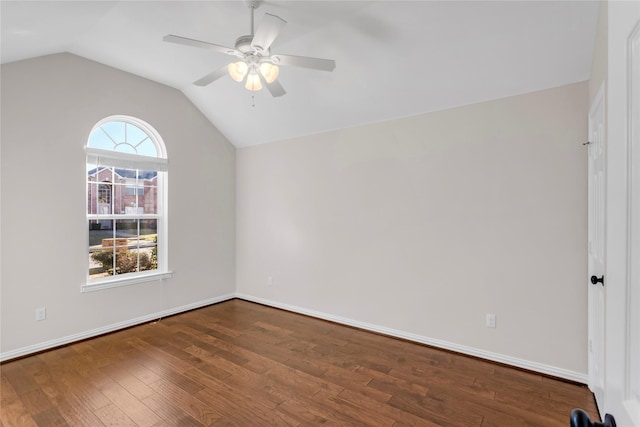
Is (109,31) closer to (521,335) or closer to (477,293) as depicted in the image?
(477,293)

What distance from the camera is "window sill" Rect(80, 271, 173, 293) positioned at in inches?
135

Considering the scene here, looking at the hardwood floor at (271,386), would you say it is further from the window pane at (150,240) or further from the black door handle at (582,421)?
the black door handle at (582,421)

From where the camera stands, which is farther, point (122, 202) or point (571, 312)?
point (122, 202)

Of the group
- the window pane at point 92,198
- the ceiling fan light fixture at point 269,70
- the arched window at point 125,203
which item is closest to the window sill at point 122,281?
the arched window at point 125,203

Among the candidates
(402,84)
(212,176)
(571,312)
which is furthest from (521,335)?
(212,176)

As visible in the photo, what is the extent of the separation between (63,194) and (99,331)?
1.56 metres

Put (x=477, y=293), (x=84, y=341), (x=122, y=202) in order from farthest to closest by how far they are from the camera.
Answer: (x=122, y=202), (x=84, y=341), (x=477, y=293)

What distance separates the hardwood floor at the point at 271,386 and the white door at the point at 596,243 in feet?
0.96

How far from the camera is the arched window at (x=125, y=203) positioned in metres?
3.58

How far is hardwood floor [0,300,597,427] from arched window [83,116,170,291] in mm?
858

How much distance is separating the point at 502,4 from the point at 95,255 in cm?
459

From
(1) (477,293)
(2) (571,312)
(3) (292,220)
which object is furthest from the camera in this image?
(3) (292,220)

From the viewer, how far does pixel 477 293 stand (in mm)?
2971

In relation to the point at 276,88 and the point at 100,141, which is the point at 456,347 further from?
the point at 100,141
